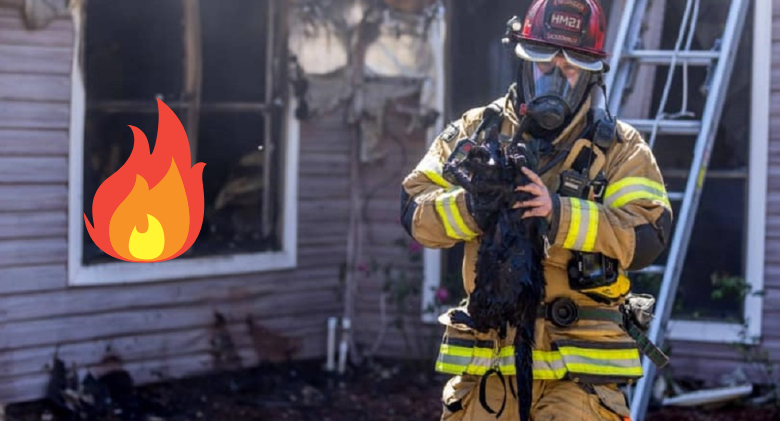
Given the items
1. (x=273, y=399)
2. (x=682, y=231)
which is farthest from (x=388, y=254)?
(x=682, y=231)

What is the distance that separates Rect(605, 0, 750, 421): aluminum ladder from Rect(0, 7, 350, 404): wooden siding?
239 cm

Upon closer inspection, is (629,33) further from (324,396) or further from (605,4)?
(324,396)

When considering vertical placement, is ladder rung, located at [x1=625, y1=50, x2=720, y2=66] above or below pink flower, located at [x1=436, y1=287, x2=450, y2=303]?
above

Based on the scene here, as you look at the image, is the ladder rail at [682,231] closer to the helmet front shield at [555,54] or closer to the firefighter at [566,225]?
the firefighter at [566,225]

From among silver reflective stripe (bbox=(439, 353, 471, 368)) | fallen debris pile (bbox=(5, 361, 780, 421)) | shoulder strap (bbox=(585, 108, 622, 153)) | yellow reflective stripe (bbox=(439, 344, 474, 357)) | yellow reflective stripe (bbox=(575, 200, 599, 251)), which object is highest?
shoulder strap (bbox=(585, 108, 622, 153))

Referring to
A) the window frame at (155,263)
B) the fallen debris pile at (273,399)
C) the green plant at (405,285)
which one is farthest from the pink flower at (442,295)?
the window frame at (155,263)

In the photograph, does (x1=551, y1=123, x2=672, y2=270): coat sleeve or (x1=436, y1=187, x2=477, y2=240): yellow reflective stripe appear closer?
(x1=551, y1=123, x2=672, y2=270): coat sleeve

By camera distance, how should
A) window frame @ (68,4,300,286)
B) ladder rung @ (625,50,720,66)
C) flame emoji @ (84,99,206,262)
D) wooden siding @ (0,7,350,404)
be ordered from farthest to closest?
1. window frame @ (68,4,300,286)
2. wooden siding @ (0,7,350,404)
3. ladder rung @ (625,50,720,66)
4. flame emoji @ (84,99,206,262)

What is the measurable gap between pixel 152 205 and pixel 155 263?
3611 mm

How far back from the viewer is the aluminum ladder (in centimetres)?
567

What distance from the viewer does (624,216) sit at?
3.50 meters

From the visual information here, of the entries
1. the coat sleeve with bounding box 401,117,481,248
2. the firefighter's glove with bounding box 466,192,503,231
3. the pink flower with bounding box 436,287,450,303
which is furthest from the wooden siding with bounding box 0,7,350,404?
the firefighter's glove with bounding box 466,192,503,231

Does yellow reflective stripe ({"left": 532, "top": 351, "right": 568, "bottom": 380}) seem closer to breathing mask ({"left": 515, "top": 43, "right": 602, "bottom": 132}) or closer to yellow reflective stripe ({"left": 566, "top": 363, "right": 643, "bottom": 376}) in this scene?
yellow reflective stripe ({"left": 566, "top": 363, "right": 643, "bottom": 376})

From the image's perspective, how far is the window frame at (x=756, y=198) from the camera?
6898 mm
